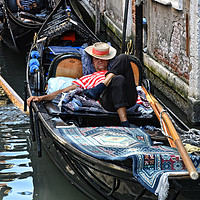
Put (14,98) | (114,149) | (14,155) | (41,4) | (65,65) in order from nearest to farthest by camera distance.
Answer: (114,149)
(14,155)
(65,65)
(14,98)
(41,4)

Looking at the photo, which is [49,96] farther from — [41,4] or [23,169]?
[41,4]

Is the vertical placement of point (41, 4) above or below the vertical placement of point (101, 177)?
above

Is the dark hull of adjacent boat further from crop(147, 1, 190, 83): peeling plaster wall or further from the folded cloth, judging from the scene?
crop(147, 1, 190, 83): peeling plaster wall

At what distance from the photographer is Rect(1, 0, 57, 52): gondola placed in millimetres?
6789

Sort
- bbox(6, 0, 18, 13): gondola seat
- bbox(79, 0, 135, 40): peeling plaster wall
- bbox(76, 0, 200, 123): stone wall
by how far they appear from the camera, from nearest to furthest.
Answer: bbox(76, 0, 200, 123): stone wall, bbox(79, 0, 135, 40): peeling plaster wall, bbox(6, 0, 18, 13): gondola seat

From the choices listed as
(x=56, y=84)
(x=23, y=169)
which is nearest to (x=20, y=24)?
(x=56, y=84)

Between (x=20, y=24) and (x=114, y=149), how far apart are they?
15.4 ft

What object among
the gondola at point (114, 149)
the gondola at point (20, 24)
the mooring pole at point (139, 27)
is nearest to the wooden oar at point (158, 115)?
the gondola at point (114, 149)

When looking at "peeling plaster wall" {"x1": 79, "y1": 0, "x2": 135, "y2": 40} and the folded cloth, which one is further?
"peeling plaster wall" {"x1": 79, "y1": 0, "x2": 135, "y2": 40}

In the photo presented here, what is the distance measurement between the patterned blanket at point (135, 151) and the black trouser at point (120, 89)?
362 millimetres

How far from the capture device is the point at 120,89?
302 centimetres

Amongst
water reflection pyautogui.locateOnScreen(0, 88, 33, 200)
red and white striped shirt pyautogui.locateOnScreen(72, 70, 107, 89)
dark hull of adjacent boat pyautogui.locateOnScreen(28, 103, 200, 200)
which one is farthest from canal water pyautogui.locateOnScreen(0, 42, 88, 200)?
red and white striped shirt pyautogui.locateOnScreen(72, 70, 107, 89)

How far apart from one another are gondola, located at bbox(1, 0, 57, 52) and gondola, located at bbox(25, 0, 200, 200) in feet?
9.48

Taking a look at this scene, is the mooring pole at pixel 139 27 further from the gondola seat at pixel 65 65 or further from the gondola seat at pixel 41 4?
the gondola seat at pixel 41 4
